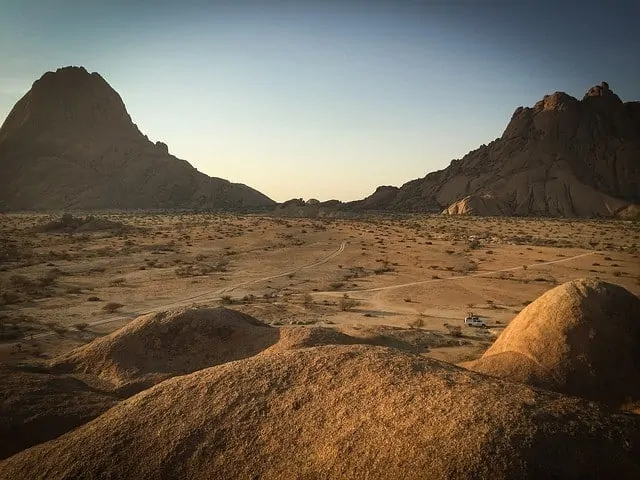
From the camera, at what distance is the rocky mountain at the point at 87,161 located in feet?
311

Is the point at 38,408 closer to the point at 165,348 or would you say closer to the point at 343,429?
the point at 165,348

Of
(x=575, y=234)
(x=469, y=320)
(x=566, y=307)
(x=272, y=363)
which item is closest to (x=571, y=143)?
(x=575, y=234)

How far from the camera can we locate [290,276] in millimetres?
25438

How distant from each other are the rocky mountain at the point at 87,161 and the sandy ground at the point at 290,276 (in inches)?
2185

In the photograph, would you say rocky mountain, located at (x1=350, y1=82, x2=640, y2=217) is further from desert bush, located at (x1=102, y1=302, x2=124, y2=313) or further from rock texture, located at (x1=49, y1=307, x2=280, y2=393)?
rock texture, located at (x1=49, y1=307, x2=280, y2=393)

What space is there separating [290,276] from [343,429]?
21472mm

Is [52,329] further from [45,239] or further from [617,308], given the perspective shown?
[45,239]

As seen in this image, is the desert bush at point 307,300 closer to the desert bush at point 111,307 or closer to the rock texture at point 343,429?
the desert bush at point 111,307

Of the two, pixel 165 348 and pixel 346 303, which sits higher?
pixel 165 348

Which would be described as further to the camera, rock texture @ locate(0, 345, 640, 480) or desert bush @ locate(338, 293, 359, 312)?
desert bush @ locate(338, 293, 359, 312)

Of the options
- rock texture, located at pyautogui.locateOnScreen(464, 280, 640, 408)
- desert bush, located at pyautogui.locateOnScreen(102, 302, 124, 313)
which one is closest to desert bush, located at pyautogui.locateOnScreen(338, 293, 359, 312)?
rock texture, located at pyautogui.locateOnScreen(464, 280, 640, 408)

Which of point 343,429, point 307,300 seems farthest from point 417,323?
point 343,429

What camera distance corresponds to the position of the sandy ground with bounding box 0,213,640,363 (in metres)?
15.9

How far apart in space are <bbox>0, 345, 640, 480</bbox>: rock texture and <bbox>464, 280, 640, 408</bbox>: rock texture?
4070mm
